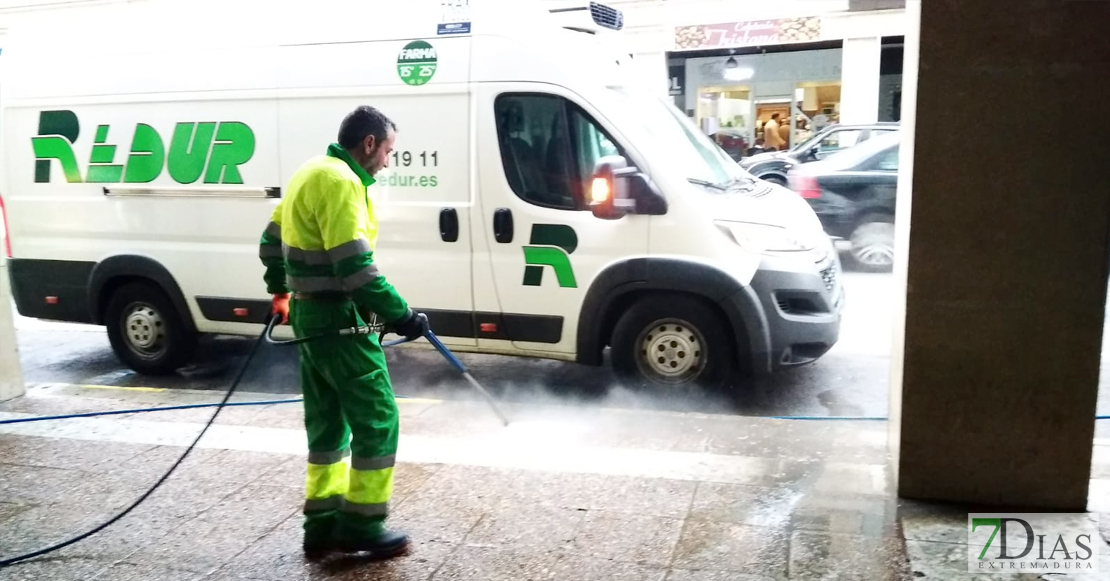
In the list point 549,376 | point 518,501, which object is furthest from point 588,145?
point 518,501

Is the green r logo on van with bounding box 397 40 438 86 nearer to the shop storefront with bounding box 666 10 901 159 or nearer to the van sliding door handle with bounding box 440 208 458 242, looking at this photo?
the van sliding door handle with bounding box 440 208 458 242

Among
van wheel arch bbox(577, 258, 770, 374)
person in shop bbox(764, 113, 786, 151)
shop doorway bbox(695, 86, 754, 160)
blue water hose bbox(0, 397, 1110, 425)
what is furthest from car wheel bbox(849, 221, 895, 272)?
van wheel arch bbox(577, 258, 770, 374)

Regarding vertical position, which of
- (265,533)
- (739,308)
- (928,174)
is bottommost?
(265,533)

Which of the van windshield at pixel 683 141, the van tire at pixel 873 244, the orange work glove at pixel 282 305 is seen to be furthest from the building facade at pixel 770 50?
the orange work glove at pixel 282 305

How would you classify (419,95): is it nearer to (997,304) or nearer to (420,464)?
(420,464)

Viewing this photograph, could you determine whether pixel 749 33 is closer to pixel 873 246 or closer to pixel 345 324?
pixel 873 246

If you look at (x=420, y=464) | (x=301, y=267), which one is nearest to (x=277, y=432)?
(x=420, y=464)

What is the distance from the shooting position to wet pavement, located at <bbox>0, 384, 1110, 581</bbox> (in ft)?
11.4

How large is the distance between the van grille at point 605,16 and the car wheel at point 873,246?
13.7 feet

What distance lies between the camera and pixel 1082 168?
3.37 m

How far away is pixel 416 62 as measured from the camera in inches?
229

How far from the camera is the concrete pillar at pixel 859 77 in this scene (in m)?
12.2

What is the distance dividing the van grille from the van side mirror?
1.02 m

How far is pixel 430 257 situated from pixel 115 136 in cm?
262
